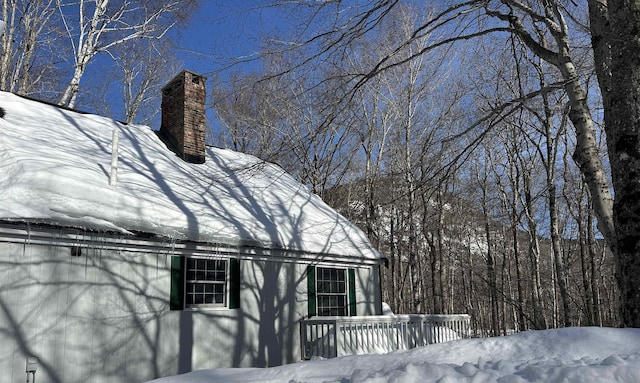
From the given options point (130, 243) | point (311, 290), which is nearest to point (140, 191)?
point (130, 243)

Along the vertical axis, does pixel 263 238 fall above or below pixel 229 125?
below

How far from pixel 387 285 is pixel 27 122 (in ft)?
83.9

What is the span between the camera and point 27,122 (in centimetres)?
838

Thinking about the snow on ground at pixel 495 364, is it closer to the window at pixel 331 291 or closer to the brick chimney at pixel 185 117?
the window at pixel 331 291

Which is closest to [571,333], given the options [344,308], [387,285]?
[344,308]

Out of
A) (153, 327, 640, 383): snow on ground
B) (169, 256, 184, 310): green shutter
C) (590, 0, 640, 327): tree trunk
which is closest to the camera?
(153, 327, 640, 383): snow on ground

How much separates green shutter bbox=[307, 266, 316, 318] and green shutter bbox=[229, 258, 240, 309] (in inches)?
72.4

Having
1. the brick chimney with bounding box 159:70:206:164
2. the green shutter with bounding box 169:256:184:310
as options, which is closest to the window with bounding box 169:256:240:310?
the green shutter with bounding box 169:256:184:310

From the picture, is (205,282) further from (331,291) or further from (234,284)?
(331,291)

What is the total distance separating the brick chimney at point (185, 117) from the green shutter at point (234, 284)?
136 inches

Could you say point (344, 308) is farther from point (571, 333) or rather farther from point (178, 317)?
point (571, 333)

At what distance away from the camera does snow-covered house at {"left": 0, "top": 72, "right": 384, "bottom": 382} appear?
6.15 meters

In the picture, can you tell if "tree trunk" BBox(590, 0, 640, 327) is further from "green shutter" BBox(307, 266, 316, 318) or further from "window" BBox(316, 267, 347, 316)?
"window" BBox(316, 267, 347, 316)

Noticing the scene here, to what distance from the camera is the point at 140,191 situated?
801 cm
